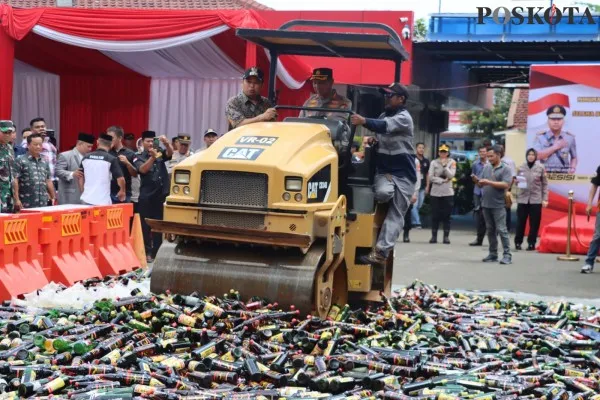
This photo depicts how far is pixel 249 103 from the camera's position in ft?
34.5

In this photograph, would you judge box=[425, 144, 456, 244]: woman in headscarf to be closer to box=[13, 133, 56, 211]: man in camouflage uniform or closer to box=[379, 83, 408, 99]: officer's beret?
box=[13, 133, 56, 211]: man in camouflage uniform

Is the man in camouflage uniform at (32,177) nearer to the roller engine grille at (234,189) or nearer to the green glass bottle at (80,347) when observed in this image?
the roller engine grille at (234,189)

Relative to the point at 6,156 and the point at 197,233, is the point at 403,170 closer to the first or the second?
the point at 197,233

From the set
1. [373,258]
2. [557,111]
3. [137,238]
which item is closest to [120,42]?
[137,238]

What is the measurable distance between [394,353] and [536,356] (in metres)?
1.36

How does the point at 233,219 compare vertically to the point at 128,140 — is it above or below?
below

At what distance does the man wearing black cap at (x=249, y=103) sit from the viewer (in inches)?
409

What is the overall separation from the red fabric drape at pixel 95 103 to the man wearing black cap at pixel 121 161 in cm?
752

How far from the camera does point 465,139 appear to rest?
7888 cm

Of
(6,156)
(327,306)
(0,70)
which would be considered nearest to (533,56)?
(0,70)

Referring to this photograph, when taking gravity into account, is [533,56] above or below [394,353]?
above

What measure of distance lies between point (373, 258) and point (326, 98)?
1.76 metres

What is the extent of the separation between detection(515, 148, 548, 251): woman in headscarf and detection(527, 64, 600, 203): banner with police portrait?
2.33 ft

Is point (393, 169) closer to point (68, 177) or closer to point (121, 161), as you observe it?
point (121, 161)
